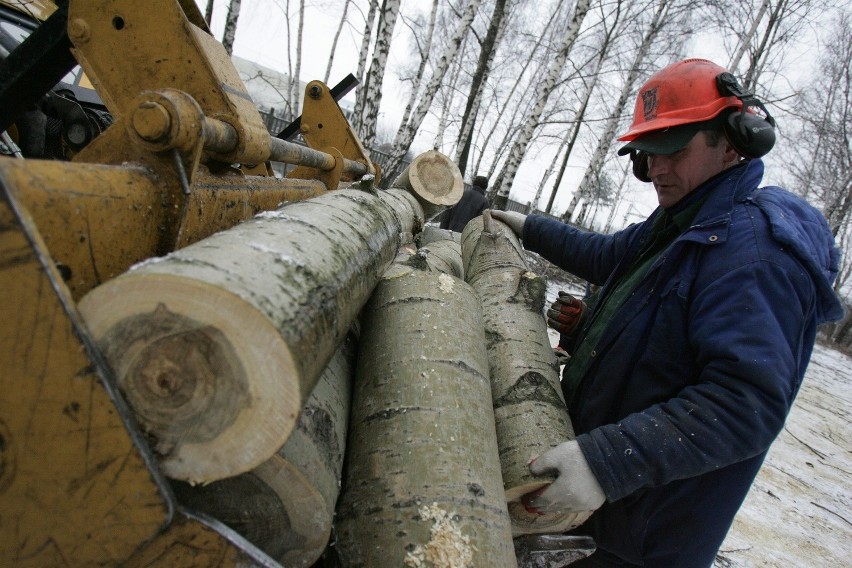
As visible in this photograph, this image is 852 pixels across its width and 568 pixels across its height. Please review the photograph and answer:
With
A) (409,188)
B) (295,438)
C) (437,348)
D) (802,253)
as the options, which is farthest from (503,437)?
(409,188)

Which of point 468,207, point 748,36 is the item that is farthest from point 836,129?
point 468,207

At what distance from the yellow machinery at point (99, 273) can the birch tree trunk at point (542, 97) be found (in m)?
8.78

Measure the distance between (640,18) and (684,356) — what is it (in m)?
15.3

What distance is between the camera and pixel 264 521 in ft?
4.00

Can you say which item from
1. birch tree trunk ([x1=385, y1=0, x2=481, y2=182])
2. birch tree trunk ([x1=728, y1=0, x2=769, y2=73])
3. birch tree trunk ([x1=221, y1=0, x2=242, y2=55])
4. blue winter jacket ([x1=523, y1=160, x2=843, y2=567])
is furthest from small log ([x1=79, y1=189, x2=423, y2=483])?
birch tree trunk ([x1=728, y1=0, x2=769, y2=73])

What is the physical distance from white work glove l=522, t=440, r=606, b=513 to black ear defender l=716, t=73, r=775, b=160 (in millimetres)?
1287

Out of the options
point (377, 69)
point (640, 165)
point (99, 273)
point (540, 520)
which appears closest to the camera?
point (99, 273)

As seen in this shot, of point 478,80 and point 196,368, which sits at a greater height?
point 478,80

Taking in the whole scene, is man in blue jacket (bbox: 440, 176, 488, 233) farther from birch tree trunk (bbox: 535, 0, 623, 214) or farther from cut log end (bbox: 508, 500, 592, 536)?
cut log end (bbox: 508, 500, 592, 536)

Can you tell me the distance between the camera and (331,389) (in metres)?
1.60

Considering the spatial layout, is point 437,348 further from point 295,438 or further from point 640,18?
point 640,18

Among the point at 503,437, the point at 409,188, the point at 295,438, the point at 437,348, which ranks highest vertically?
the point at 409,188

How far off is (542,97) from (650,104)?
830 centimetres

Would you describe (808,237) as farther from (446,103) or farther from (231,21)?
(446,103)
